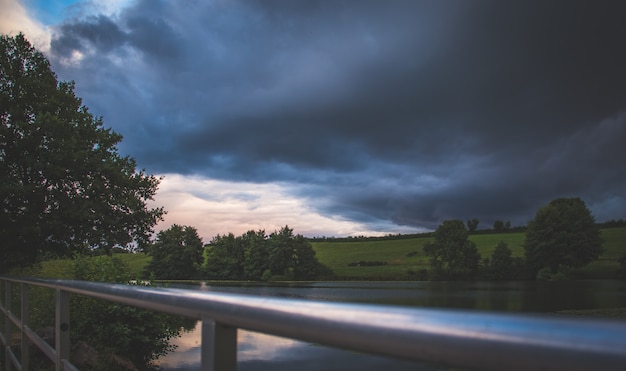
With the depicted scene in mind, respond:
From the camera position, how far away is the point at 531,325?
0.67 metres

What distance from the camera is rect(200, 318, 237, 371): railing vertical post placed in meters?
→ 1.20

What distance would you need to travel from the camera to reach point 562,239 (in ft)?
248

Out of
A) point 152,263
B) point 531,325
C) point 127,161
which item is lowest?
point 152,263

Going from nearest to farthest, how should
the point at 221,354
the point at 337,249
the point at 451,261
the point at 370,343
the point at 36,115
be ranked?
1. the point at 370,343
2. the point at 221,354
3. the point at 36,115
4. the point at 451,261
5. the point at 337,249

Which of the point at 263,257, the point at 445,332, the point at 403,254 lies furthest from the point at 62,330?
the point at 403,254

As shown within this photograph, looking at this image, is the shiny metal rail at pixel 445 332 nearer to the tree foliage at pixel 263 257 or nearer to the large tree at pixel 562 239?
the large tree at pixel 562 239

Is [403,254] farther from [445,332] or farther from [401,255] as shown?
[445,332]

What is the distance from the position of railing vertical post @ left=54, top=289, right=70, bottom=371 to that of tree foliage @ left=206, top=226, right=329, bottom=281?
93809 mm

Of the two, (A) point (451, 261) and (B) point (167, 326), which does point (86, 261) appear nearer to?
(B) point (167, 326)

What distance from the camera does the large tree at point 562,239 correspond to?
75875 mm

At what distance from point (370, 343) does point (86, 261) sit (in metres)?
16.2

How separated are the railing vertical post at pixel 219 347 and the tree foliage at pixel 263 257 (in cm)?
9533

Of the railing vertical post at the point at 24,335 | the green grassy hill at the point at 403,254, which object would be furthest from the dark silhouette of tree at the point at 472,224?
the railing vertical post at the point at 24,335

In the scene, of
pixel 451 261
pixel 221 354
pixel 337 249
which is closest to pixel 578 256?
pixel 451 261
